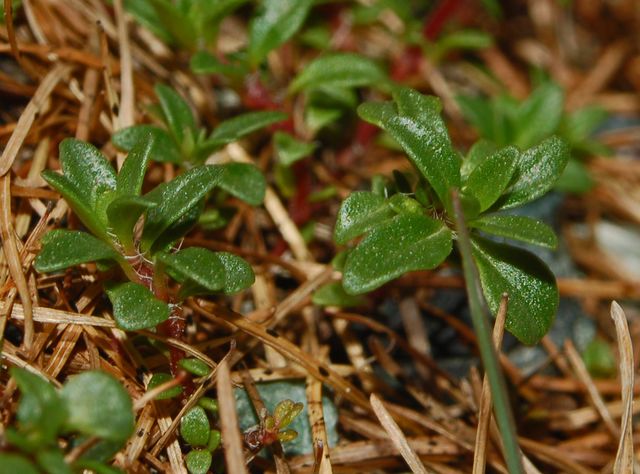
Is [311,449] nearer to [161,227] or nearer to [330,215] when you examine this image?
[161,227]

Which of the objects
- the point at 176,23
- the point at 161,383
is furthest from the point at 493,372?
the point at 176,23

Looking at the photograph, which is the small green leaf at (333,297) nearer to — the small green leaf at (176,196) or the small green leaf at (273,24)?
the small green leaf at (176,196)

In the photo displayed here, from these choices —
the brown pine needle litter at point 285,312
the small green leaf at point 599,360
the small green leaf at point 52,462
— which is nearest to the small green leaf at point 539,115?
the brown pine needle litter at point 285,312

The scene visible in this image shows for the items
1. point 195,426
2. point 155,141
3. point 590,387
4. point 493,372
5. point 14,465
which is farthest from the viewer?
point 590,387

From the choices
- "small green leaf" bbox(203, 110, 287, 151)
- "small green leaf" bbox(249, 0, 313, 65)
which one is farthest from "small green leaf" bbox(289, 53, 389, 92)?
"small green leaf" bbox(203, 110, 287, 151)

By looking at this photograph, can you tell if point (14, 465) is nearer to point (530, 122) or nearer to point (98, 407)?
point (98, 407)

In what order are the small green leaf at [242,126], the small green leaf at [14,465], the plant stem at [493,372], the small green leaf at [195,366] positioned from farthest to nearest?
the small green leaf at [242,126], the small green leaf at [195,366], the plant stem at [493,372], the small green leaf at [14,465]
